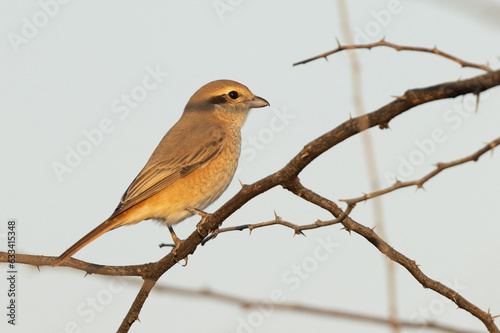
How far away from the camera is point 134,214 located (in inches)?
216

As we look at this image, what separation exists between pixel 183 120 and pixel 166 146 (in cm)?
65

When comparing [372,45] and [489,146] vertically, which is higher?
[372,45]

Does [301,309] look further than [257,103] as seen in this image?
No

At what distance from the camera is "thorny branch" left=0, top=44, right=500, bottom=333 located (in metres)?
2.26

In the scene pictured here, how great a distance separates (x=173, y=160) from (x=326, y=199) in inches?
117

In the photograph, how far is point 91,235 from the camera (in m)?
4.91

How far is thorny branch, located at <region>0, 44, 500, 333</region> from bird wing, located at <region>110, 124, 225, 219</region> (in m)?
1.43

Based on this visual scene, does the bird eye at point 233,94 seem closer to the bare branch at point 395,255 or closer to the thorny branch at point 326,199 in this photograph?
the thorny branch at point 326,199

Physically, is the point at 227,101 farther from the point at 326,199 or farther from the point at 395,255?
the point at 395,255

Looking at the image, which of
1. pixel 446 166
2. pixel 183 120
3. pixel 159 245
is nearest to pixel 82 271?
pixel 159 245

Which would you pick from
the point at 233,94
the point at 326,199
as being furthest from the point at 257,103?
the point at 326,199

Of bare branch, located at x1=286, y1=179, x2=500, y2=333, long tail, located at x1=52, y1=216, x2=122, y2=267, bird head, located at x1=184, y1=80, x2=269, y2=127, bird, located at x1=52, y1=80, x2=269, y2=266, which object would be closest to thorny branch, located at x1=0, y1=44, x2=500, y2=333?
bare branch, located at x1=286, y1=179, x2=500, y2=333

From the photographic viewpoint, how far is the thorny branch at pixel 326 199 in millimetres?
2256

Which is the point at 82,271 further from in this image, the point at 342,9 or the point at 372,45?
the point at 342,9
